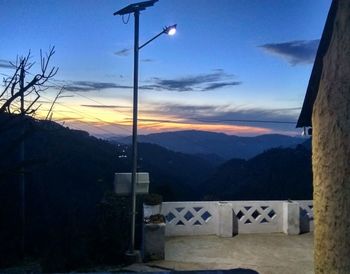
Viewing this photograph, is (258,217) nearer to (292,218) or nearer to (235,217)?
(235,217)

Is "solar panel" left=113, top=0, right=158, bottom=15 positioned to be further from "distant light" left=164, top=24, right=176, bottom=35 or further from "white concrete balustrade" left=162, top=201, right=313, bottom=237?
"white concrete balustrade" left=162, top=201, right=313, bottom=237

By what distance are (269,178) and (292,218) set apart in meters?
64.0

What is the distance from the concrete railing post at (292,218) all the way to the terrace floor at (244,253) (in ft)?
0.93

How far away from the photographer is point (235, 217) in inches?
563

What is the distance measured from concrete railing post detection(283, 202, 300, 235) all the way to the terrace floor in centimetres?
28

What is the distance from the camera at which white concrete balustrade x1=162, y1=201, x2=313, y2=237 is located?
13930mm

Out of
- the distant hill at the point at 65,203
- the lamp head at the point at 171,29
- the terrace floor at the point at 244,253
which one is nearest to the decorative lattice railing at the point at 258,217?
the terrace floor at the point at 244,253

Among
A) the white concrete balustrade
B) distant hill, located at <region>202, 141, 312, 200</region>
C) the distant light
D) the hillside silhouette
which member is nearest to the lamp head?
the distant light

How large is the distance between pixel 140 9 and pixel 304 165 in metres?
68.0

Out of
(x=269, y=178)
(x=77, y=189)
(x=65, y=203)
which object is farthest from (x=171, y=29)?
(x=269, y=178)

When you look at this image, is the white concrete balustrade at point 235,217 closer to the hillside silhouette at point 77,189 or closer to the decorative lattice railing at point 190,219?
the decorative lattice railing at point 190,219

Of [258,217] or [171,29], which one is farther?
[258,217]

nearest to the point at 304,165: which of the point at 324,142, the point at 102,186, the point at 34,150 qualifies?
the point at 102,186

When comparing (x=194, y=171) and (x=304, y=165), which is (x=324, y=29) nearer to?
(x=304, y=165)
